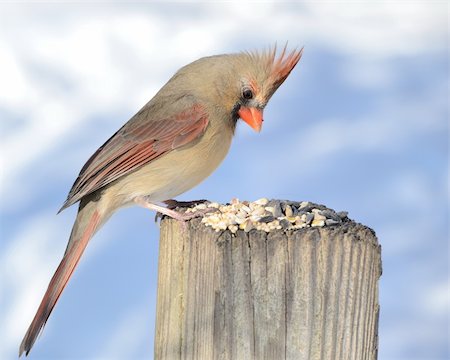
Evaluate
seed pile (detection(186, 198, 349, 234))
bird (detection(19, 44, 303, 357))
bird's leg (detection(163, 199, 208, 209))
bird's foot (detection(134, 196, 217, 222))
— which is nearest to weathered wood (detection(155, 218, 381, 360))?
seed pile (detection(186, 198, 349, 234))

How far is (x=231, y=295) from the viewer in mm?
2398

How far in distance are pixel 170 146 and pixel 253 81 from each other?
2.18ft

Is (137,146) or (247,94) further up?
(247,94)

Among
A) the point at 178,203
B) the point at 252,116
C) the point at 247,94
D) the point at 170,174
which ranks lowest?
the point at 178,203

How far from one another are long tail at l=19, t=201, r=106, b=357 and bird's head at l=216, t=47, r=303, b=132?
104 cm

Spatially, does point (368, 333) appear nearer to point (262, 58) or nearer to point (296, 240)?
point (296, 240)

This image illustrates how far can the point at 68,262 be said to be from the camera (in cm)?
397

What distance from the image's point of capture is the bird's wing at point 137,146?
3982mm

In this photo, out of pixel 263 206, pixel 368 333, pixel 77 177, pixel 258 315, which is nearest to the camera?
pixel 258 315

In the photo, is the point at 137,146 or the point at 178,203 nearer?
the point at 178,203

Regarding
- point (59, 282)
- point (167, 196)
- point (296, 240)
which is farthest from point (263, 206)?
point (59, 282)

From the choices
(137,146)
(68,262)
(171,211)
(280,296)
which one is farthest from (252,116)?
(280,296)

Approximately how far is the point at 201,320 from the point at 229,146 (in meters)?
1.89

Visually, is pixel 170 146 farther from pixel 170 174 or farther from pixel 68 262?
pixel 68 262
